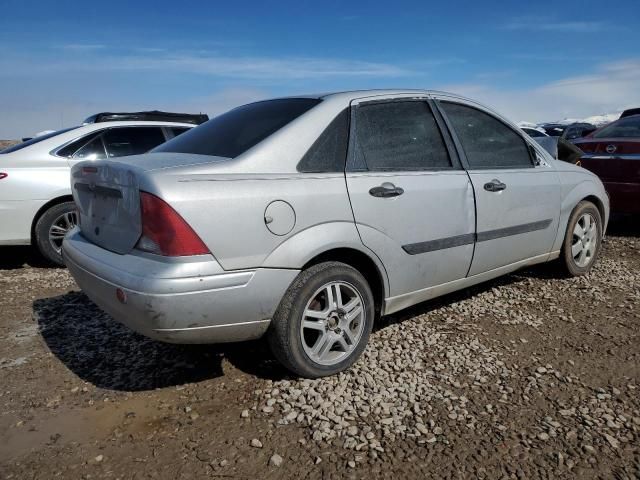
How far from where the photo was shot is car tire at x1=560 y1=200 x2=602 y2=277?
436cm

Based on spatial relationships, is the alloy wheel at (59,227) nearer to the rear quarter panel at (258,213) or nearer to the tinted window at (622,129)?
the rear quarter panel at (258,213)

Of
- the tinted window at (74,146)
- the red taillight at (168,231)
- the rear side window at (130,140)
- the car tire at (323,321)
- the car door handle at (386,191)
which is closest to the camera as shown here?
the red taillight at (168,231)

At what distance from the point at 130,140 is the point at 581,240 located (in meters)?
4.84

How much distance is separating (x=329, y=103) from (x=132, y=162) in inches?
44.9

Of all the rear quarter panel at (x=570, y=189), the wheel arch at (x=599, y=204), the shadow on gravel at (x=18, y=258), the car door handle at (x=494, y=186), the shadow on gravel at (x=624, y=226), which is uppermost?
the car door handle at (x=494, y=186)

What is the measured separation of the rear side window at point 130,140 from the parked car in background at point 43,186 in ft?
0.17

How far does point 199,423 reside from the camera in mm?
2482

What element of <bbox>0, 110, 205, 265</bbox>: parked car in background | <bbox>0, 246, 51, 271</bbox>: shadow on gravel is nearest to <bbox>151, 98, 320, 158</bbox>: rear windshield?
<bbox>0, 110, 205, 265</bbox>: parked car in background

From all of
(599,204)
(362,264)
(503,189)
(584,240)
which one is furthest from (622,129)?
(362,264)

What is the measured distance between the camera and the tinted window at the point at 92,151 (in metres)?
5.44

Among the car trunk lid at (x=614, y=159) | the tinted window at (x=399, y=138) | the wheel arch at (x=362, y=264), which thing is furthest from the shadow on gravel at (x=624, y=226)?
the wheel arch at (x=362, y=264)

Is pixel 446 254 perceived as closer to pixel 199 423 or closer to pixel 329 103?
pixel 329 103

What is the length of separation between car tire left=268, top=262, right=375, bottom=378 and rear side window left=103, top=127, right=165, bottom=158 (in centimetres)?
388

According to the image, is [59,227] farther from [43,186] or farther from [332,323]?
[332,323]
